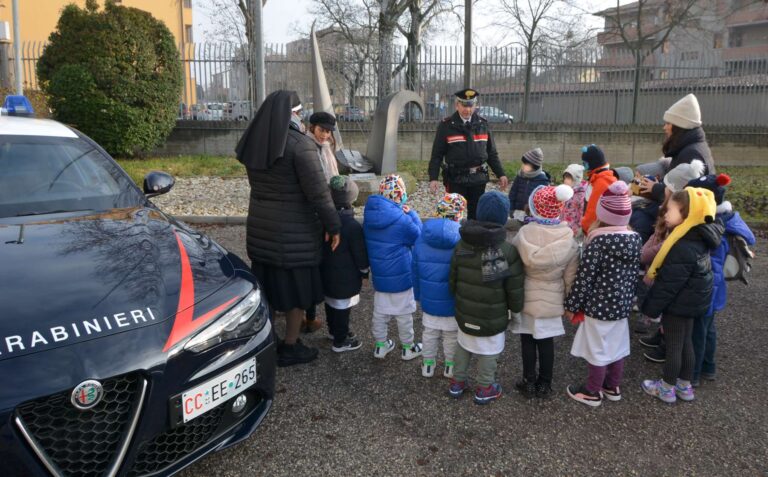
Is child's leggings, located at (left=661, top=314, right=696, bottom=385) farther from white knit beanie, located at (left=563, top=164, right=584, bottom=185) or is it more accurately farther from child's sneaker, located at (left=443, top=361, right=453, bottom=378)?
white knit beanie, located at (left=563, top=164, right=584, bottom=185)

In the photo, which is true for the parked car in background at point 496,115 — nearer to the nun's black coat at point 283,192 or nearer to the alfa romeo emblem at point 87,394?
the nun's black coat at point 283,192

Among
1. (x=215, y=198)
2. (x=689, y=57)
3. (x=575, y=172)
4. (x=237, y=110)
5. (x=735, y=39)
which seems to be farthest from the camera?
(x=735, y=39)

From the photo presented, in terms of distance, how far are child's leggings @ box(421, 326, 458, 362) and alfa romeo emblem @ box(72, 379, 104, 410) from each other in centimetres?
199

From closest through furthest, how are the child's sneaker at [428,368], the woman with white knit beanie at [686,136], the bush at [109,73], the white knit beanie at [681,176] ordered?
1. the child's sneaker at [428,368]
2. the white knit beanie at [681,176]
3. the woman with white knit beanie at [686,136]
4. the bush at [109,73]

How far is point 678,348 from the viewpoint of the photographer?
3.35 metres

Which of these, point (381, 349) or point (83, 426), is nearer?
point (83, 426)

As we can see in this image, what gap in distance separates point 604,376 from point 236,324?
83.6 inches

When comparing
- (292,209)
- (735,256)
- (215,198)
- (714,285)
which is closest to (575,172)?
(735,256)

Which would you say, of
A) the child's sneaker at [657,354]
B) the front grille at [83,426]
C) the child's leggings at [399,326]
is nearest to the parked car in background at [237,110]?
the child's leggings at [399,326]

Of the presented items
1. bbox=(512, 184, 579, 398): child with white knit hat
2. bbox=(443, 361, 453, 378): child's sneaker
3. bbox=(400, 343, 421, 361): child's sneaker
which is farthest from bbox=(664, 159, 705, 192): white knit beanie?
bbox=(400, 343, 421, 361): child's sneaker

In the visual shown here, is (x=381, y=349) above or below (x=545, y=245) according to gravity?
below

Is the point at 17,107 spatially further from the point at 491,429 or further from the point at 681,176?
the point at 681,176

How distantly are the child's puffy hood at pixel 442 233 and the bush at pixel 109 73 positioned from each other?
10441 mm

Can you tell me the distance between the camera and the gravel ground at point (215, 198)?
8648 mm
